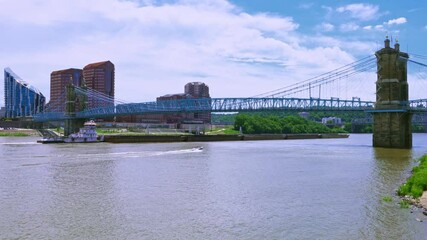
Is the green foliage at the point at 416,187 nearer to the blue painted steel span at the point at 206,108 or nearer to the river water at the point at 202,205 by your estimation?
the river water at the point at 202,205

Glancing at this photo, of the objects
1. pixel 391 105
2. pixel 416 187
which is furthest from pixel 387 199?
Answer: pixel 391 105

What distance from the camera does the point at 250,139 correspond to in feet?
383

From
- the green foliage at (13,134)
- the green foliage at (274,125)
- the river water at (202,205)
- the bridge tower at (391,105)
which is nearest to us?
the river water at (202,205)

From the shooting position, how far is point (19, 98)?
179 m

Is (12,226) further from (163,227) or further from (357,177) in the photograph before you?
(357,177)

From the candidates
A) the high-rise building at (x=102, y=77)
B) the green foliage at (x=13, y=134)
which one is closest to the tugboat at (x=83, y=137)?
the green foliage at (x=13, y=134)

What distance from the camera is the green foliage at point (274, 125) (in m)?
162

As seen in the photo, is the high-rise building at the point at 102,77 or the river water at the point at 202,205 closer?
the river water at the point at 202,205

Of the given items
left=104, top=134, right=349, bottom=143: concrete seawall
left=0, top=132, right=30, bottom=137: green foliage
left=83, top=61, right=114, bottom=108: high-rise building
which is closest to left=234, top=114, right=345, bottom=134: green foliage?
left=104, top=134, right=349, bottom=143: concrete seawall

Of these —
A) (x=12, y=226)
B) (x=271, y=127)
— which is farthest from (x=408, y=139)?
(x=271, y=127)

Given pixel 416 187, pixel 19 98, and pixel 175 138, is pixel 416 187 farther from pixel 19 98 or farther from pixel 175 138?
pixel 19 98

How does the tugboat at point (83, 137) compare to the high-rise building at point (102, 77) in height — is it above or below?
below

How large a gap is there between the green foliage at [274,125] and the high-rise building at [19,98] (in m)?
78.2

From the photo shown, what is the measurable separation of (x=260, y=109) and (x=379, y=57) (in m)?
36.1
